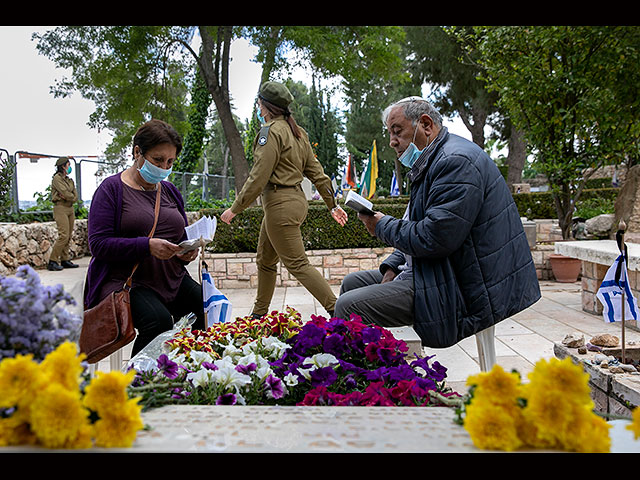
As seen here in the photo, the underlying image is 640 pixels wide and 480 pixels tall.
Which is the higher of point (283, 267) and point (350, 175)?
point (350, 175)

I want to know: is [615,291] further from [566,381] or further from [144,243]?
[144,243]

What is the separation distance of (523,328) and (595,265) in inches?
54.2

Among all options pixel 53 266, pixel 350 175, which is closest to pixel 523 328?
pixel 53 266

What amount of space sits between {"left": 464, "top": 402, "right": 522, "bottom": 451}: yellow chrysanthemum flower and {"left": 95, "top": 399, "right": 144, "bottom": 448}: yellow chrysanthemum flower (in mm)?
680

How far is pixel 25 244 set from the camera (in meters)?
9.31

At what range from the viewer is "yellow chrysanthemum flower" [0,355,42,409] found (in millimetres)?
910

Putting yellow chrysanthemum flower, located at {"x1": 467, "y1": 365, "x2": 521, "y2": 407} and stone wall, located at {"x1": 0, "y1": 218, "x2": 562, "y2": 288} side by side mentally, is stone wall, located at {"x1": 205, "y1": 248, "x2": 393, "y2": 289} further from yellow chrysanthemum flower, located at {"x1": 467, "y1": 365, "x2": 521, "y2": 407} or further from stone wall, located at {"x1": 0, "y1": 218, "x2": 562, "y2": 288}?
yellow chrysanthemum flower, located at {"x1": 467, "y1": 365, "x2": 521, "y2": 407}

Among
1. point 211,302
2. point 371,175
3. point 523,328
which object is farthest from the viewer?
point 371,175

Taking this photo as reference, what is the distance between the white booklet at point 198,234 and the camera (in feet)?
9.34

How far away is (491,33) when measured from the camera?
8.55m

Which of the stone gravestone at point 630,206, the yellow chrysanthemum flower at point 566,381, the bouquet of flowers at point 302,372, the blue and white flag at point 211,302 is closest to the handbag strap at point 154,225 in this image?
the blue and white flag at point 211,302

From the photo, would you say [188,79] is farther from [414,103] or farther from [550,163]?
[414,103]

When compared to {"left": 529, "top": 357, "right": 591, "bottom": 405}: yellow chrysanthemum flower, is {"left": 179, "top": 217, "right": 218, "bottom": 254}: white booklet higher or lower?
higher

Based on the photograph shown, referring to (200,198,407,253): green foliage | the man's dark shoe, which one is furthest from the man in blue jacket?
the man's dark shoe
